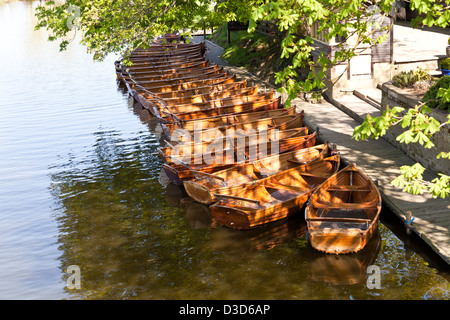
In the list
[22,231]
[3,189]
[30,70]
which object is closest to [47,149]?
[3,189]

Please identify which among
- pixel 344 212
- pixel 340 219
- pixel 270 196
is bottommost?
pixel 344 212

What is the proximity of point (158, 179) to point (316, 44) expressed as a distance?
43.7 feet

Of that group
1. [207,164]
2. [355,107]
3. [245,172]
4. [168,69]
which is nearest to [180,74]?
[168,69]

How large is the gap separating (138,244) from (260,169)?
17.1 feet

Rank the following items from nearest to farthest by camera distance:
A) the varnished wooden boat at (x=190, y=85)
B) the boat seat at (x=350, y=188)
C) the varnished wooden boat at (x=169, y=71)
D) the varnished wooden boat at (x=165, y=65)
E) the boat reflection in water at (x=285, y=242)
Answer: the boat reflection in water at (x=285, y=242), the boat seat at (x=350, y=188), the varnished wooden boat at (x=190, y=85), the varnished wooden boat at (x=169, y=71), the varnished wooden boat at (x=165, y=65)

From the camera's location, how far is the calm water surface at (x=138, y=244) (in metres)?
13.1

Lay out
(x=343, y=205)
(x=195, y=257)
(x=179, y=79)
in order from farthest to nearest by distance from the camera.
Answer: (x=179, y=79), (x=343, y=205), (x=195, y=257)

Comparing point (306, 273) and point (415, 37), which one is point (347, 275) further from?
point (415, 37)

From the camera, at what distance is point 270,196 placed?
17.0 metres

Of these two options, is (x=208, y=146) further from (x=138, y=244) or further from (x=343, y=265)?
(x=343, y=265)

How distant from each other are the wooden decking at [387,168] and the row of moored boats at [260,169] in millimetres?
807

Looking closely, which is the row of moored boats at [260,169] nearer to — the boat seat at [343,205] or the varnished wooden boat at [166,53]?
the boat seat at [343,205]

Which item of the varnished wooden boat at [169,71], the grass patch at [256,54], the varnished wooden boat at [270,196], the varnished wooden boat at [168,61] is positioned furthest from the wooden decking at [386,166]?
the varnished wooden boat at [168,61]

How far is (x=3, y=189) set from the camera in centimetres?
2123
